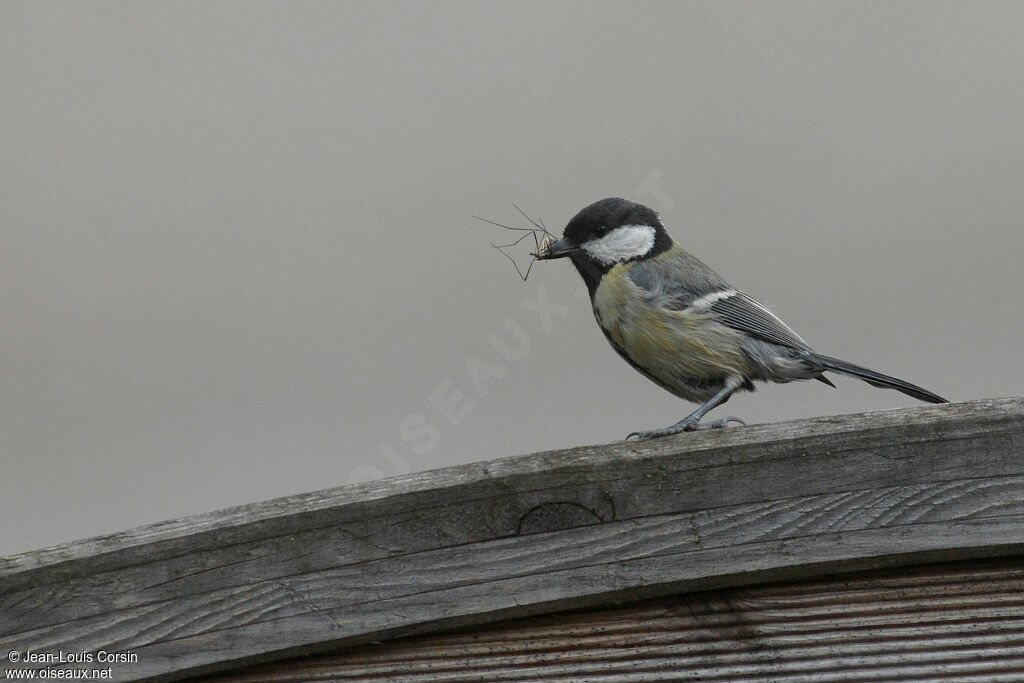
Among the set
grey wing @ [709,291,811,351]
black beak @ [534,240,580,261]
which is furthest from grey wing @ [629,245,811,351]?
black beak @ [534,240,580,261]

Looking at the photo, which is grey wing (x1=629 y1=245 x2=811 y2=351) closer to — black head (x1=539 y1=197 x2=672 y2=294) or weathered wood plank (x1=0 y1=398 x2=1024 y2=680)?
black head (x1=539 y1=197 x2=672 y2=294)

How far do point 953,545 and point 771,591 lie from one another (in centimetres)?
26

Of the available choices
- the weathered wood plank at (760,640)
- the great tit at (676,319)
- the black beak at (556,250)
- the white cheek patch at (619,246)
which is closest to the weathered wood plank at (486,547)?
the weathered wood plank at (760,640)

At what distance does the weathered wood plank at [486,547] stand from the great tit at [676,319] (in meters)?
1.65

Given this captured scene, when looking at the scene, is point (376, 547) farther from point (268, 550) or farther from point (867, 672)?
point (867, 672)

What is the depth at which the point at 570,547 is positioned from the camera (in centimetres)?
143

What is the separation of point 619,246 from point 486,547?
2254 mm

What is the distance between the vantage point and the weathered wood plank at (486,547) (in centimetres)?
141

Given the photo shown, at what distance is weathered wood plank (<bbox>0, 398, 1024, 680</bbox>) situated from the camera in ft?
4.64

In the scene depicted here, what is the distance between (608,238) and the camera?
353 cm

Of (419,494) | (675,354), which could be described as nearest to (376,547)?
(419,494)

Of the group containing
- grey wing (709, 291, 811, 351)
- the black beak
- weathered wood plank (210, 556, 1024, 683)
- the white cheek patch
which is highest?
the white cheek patch

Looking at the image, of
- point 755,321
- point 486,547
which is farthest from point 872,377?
point 486,547

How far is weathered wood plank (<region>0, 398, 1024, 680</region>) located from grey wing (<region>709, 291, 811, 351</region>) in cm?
192
